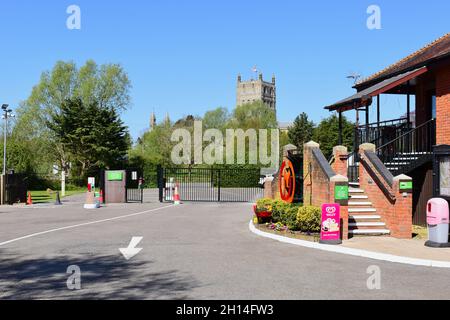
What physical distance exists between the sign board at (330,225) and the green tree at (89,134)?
44490 millimetres

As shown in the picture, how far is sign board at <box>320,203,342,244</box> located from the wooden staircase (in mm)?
1515

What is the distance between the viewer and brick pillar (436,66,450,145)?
15719 mm

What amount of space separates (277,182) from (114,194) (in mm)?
15161

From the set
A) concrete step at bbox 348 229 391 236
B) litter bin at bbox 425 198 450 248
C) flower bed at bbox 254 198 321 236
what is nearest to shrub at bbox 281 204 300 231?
flower bed at bbox 254 198 321 236

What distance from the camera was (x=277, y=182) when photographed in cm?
1809

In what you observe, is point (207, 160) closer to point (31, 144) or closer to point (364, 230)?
point (31, 144)

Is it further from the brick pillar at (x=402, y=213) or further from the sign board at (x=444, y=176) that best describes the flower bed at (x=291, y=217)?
the sign board at (x=444, y=176)

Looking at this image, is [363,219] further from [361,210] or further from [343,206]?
[343,206]

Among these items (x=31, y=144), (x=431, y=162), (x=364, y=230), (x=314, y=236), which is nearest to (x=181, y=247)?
(x=314, y=236)

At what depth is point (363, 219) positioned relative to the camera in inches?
558

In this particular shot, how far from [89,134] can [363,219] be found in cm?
4500
